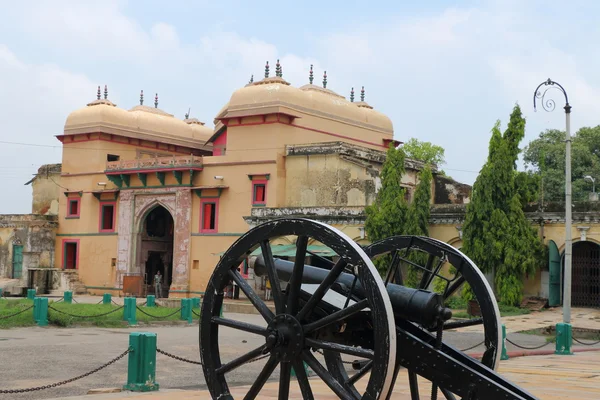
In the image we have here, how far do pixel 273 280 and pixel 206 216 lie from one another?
29.9 metres

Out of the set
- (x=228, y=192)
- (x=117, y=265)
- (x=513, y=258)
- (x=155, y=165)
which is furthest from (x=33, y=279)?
(x=513, y=258)

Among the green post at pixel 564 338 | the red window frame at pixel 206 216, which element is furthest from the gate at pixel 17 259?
the green post at pixel 564 338

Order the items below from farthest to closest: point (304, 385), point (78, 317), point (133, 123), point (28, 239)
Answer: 1. point (133, 123)
2. point (28, 239)
3. point (78, 317)
4. point (304, 385)

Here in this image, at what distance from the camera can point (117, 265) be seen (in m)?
38.4

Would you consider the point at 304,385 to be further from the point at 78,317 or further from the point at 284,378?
the point at 78,317

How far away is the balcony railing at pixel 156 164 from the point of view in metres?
36.4

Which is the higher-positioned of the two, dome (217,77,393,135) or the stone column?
dome (217,77,393,135)

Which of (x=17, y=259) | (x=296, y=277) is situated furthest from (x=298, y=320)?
(x=17, y=259)

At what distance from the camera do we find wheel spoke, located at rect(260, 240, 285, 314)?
6.46 metres

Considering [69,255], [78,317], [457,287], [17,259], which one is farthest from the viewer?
[69,255]

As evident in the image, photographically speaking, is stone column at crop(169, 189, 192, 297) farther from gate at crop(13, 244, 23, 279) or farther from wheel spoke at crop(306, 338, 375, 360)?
wheel spoke at crop(306, 338, 375, 360)

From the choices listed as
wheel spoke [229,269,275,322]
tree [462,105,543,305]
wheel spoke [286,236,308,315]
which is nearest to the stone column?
tree [462,105,543,305]

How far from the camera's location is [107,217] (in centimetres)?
4006

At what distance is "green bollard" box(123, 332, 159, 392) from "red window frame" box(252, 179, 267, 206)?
953 inches
